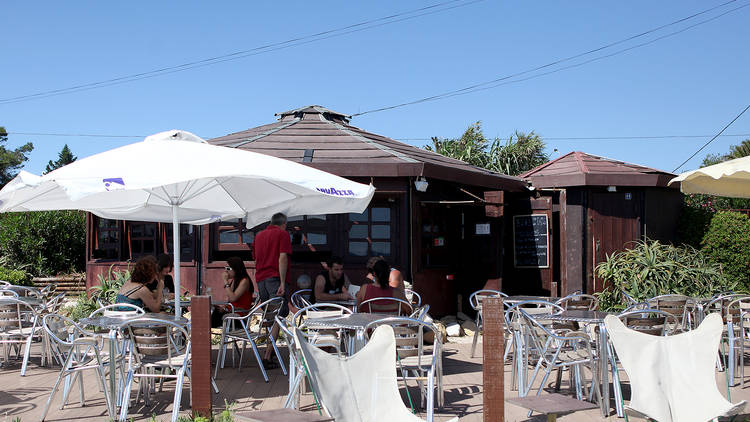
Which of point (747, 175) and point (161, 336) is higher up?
point (747, 175)

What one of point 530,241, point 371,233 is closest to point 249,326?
point 371,233

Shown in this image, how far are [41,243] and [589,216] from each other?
11.8 m

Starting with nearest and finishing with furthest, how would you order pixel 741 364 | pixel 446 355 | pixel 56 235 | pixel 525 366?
pixel 525 366, pixel 741 364, pixel 446 355, pixel 56 235

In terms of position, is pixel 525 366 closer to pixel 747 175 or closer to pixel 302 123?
pixel 747 175

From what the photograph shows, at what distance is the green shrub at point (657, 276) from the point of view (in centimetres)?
962

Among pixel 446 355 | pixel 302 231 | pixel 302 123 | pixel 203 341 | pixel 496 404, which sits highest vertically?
pixel 302 123

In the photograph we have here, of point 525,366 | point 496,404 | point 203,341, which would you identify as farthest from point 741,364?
point 203,341

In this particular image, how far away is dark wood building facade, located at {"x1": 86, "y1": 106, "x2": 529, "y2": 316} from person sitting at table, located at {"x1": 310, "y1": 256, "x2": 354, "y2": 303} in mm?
1272

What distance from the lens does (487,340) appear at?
154 inches

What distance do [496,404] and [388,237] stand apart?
612 centimetres

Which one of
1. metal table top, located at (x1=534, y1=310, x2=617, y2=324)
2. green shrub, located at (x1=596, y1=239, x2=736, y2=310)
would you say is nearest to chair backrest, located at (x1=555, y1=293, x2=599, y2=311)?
metal table top, located at (x1=534, y1=310, x2=617, y2=324)

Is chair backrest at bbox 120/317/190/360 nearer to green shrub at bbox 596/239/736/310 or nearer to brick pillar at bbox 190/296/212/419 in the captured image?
brick pillar at bbox 190/296/212/419

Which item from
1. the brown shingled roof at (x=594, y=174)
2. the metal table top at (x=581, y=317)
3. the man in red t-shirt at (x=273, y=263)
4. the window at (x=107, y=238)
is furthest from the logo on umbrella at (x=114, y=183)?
the brown shingled roof at (x=594, y=174)

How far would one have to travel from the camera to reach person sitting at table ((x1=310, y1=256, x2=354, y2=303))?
27.0 feet
